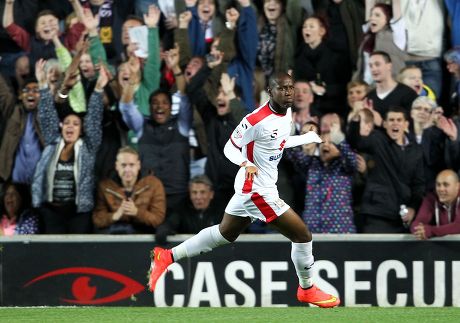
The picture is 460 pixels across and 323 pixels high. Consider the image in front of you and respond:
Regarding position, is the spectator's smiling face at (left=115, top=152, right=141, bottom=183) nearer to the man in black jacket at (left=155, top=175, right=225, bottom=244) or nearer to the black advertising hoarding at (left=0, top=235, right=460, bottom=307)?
the man in black jacket at (left=155, top=175, right=225, bottom=244)

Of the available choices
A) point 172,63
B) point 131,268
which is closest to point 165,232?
point 131,268

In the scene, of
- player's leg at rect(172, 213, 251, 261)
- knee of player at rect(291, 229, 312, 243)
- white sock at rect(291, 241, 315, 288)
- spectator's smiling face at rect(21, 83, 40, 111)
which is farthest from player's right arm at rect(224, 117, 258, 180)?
spectator's smiling face at rect(21, 83, 40, 111)

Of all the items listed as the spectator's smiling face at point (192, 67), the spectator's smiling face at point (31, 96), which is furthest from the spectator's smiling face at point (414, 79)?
the spectator's smiling face at point (31, 96)

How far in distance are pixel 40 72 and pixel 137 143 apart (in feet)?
4.27

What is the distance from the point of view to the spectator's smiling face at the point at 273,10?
11.2 meters

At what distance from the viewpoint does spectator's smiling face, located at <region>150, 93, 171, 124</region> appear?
10.9 metres

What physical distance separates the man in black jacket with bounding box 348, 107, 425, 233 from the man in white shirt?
2434mm

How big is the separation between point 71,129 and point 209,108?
1.47m

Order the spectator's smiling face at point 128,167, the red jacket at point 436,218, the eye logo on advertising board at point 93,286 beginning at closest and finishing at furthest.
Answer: the red jacket at point 436,218 → the eye logo on advertising board at point 93,286 → the spectator's smiling face at point 128,167

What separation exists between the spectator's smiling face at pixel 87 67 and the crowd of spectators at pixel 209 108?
0.01 meters

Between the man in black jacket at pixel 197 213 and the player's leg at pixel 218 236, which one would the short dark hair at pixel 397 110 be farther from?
the player's leg at pixel 218 236

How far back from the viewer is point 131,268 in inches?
409

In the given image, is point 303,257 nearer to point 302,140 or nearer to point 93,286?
point 302,140

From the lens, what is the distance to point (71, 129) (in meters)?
10.8
